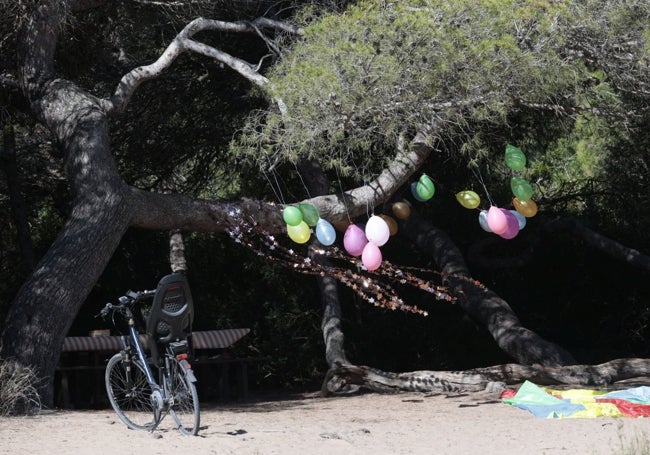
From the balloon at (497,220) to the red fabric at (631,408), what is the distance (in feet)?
7.25

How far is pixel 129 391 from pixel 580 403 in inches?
136

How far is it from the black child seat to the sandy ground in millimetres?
602

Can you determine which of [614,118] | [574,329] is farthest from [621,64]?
[574,329]

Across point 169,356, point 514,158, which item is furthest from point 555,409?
point 169,356

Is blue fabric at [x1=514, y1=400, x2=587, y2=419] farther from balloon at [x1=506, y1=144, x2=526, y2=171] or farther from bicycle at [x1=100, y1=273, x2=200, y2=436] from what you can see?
bicycle at [x1=100, y1=273, x2=200, y2=436]

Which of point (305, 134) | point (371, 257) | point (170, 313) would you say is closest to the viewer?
point (170, 313)

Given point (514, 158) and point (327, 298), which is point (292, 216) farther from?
point (327, 298)

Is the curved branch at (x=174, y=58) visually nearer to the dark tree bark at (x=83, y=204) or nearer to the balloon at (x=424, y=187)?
the dark tree bark at (x=83, y=204)

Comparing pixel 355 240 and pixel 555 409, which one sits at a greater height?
pixel 355 240

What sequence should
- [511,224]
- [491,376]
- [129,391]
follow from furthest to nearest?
[491,376] < [511,224] < [129,391]

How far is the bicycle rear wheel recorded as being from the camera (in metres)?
6.38

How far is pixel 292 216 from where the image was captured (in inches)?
350

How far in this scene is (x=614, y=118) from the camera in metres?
9.52

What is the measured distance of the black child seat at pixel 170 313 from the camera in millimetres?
6008
